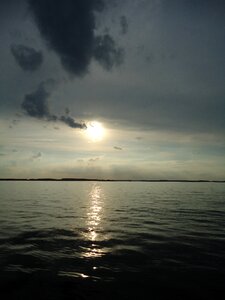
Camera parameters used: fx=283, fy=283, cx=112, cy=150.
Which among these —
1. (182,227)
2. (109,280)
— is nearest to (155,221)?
(182,227)

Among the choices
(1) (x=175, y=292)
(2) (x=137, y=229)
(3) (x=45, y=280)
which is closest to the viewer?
(1) (x=175, y=292)

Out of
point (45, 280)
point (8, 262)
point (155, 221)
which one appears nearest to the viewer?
point (45, 280)

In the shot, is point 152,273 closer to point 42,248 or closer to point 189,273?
point 189,273

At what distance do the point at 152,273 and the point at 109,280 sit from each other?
239 cm

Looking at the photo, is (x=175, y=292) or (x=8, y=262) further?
(x=8, y=262)

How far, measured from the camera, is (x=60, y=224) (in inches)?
1167

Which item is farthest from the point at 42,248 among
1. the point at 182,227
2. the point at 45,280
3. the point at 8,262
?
the point at 182,227

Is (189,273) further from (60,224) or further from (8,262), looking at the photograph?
(60,224)

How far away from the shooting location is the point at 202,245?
20.2 m

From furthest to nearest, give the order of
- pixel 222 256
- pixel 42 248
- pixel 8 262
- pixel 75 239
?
pixel 75 239 < pixel 42 248 < pixel 222 256 < pixel 8 262

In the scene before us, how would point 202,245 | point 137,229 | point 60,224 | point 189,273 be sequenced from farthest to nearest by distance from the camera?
1. point 60,224
2. point 137,229
3. point 202,245
4. point 189,273

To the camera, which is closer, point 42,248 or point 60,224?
point 42,248

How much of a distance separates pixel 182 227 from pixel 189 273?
45.6ft

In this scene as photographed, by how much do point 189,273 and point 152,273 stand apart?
187cm
